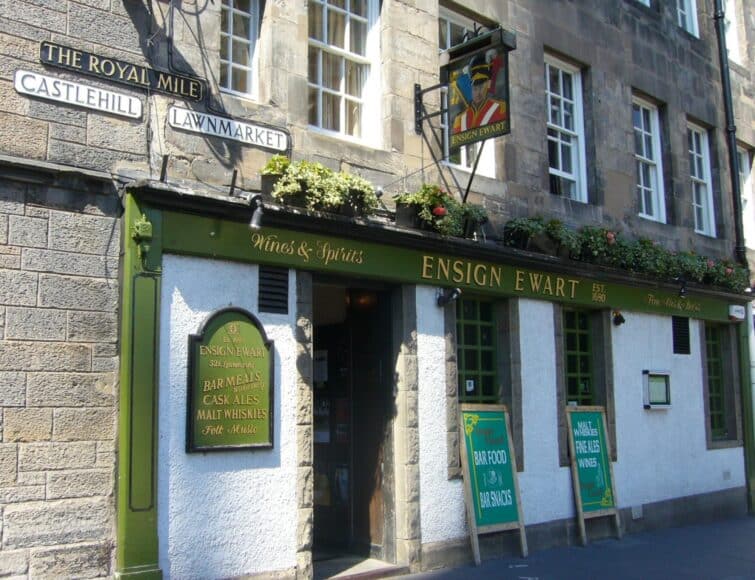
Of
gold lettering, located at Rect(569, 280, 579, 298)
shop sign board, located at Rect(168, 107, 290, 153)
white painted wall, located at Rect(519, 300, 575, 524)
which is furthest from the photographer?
gold lettering, located at Rect(569, 280, 579, 298)

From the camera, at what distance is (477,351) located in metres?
10.5

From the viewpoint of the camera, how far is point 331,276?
28.9 ft

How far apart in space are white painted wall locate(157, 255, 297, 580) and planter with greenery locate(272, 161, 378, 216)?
800mm

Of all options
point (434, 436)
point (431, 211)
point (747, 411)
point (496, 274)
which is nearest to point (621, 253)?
point (496, 274)

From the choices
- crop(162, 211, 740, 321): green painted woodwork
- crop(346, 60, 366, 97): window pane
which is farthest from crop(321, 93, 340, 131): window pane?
crop(162, 211, 740, 321): green painted woodwork

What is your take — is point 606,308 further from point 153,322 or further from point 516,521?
point 153,322

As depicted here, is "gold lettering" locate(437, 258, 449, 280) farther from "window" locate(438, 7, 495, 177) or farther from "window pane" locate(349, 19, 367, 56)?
"window pane" locate(349, 19, 367, 56)

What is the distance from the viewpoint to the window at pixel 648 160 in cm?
1376

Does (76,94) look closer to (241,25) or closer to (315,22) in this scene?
(241,25)

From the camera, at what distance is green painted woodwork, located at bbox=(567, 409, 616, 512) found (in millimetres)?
11109

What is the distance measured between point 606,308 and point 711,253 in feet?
12.3

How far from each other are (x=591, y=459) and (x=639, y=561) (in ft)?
5.07

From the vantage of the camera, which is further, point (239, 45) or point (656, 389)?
point (656, 389)

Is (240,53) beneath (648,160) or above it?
beneath
